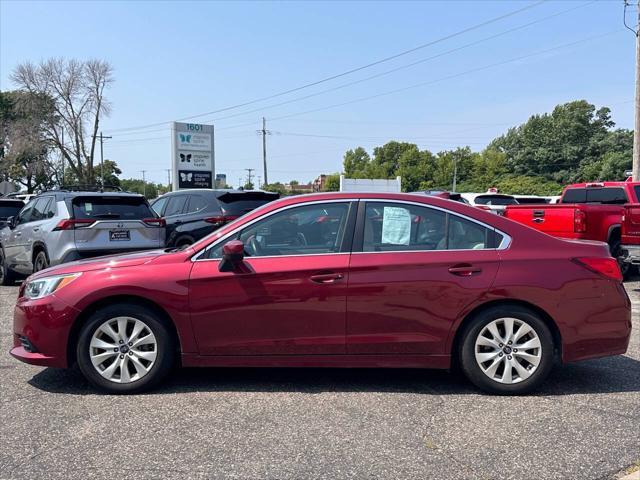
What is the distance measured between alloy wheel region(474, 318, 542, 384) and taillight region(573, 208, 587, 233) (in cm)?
644

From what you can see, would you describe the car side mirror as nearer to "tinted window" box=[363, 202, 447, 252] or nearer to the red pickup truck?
"tinted window" box=[363, 202, 447, 252]

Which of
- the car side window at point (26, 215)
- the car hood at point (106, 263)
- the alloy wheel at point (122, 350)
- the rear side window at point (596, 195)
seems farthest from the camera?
the rear side window at point (596, 195)

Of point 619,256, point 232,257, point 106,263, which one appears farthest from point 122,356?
point 619,256

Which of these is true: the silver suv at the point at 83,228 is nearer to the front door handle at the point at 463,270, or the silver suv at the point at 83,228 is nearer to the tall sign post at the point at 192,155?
the front door handle at the point at 463,270

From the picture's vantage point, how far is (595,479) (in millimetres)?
3148

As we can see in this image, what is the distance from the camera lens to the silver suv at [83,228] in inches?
332

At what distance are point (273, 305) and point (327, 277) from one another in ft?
1.53

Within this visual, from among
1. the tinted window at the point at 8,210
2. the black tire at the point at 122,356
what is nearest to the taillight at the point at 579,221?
the black tire at the point at 122,356

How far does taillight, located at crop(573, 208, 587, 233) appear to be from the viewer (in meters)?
10.0

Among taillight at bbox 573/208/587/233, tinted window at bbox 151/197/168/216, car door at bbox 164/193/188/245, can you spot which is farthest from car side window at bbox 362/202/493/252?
tinted window at bbox 151/197/168/216

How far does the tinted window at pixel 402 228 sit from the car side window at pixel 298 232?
0.73 feet

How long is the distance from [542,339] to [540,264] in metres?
0.57

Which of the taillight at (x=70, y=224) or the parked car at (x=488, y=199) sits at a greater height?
the parked car at (x=488, y=199)

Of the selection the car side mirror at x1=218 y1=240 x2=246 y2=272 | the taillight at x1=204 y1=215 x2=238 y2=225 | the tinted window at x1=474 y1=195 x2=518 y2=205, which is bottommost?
the car side mirror at x1=218 y1=240 x2=246 y2=272
